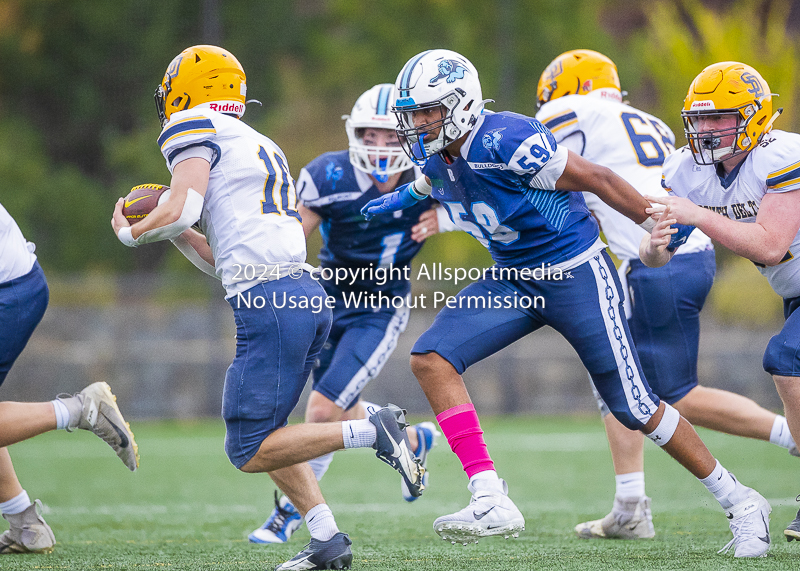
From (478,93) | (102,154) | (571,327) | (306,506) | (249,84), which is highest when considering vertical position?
(249,84)

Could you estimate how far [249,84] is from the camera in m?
12.0

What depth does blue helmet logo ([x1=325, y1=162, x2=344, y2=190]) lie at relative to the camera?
180 inches

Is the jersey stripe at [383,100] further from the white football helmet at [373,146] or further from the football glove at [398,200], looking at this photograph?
the football glove at [398,200]

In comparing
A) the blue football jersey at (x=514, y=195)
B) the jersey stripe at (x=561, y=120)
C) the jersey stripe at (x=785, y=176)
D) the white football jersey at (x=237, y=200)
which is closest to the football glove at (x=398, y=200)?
the blue football jersey at (x=514, y=195)

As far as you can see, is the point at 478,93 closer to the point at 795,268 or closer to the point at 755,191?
the point at 755,191

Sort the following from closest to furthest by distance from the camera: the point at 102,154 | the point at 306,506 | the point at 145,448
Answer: the point at 306,506 → the point at 145,448 → the point at 102,154

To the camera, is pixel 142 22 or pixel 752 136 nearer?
pixel 752 136

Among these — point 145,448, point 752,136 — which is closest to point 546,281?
point 752,136

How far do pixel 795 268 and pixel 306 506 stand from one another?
2.06 m

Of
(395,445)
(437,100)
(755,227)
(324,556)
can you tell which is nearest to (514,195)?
(437,100)

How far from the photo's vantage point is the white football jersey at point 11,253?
373 centimetres

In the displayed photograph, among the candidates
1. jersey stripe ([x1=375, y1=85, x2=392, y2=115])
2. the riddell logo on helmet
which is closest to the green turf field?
the riddell logo on helmet

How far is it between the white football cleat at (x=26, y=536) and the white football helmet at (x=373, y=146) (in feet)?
7.06

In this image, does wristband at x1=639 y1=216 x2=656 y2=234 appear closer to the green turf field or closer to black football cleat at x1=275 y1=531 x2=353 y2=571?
the green turf field
